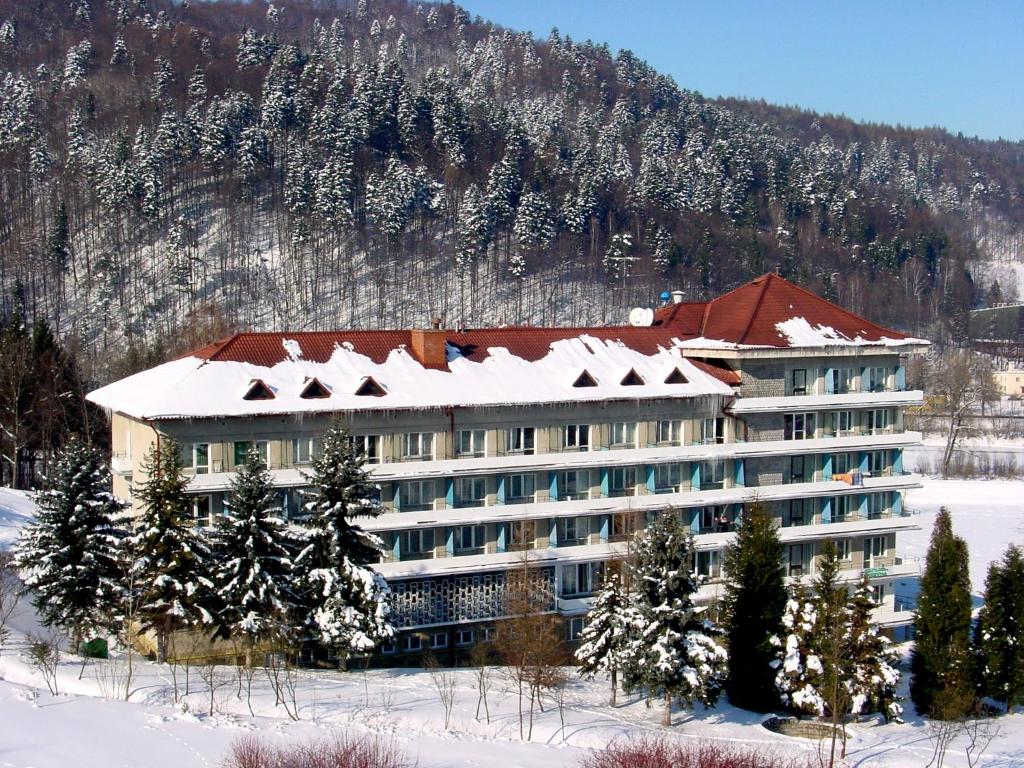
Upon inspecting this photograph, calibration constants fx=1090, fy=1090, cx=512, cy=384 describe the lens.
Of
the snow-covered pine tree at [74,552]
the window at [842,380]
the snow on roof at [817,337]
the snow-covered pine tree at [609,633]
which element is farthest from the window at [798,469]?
the snow-covered pine tree at [74,552]

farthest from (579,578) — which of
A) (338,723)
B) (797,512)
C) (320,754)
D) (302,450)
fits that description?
(320,754)

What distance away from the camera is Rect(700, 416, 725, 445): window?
40.2 metres

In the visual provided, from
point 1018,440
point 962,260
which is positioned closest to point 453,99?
point 1018,440

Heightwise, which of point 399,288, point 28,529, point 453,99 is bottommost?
point 28,529

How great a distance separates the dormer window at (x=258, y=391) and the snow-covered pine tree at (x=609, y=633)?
39.0ft

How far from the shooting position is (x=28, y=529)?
29.9 metres

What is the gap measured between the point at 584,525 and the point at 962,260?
140 meters

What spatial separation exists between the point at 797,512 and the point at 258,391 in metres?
20.9

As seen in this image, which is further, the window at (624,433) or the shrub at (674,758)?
the window at (624,433)

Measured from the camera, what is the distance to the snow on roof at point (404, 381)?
110ft

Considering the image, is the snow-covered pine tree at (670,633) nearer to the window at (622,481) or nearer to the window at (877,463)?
the window at (622,481)

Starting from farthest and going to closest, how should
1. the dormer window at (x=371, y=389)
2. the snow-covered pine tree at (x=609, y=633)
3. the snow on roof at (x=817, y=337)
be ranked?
the snow on roof at (x=817, y=337), the dormer window at (x=371, y=389), the snow-covered pine tree at (x=609, y=633)

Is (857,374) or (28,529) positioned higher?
(857,374)

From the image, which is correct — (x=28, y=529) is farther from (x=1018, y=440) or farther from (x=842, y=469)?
(x=1018, y=440)
